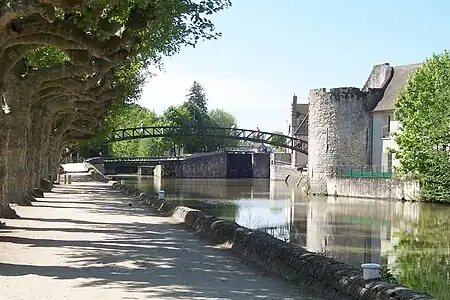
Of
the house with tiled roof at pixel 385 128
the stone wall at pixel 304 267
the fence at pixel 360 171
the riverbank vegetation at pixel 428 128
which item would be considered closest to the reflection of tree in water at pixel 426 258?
the stone wall at pixel 304 267

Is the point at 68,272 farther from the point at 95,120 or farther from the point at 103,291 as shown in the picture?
the point at 95,120

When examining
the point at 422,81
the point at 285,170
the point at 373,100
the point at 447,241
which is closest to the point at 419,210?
the point at 422,81

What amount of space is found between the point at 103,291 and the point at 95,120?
35.6 m

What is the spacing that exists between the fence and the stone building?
81 mm

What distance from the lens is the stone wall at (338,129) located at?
186 feet

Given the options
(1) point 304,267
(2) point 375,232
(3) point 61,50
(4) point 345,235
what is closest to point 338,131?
(2) point 375,232

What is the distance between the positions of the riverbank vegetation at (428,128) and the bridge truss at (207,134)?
142 ft

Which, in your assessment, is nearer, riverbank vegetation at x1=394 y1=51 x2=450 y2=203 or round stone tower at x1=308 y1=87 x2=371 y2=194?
riverbank vegetation at x1=394 y1=51 x2=450 y2=203

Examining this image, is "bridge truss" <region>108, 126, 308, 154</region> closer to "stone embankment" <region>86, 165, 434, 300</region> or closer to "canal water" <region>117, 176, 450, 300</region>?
"canal water" <region>117, 176, 450, 300</region>

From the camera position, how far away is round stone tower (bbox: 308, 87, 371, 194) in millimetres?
56625

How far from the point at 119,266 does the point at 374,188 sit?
41383 mm

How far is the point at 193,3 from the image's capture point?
17.9 meters

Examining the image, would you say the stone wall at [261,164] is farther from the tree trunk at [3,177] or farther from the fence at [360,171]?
the tree trunk at [3,177]

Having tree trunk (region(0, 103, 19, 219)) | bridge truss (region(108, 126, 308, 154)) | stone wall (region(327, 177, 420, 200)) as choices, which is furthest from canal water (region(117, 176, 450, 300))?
bridge truss (region(108, 126, 308, 154))
